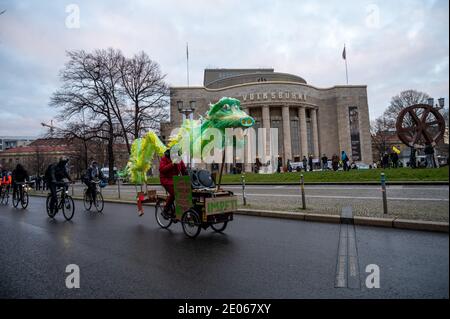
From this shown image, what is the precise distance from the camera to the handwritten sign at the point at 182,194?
669 cm

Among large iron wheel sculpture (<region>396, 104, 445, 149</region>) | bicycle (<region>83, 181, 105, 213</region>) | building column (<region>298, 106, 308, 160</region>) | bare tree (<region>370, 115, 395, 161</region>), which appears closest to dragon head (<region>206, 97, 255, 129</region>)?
bicycle (<region>83, 181, 105, 213</region>)

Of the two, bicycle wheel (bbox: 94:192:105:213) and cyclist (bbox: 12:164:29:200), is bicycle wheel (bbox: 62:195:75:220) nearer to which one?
bicycle wheel (bbox: 94:192:105:213)

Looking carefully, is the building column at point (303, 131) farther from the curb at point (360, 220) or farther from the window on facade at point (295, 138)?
the curb at point (360, 220)

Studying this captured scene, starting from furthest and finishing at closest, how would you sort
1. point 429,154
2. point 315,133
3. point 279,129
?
point 315,133 < point 279,129 < point 429,154

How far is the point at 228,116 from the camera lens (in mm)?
6402

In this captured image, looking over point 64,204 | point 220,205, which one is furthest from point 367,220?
point 64,204

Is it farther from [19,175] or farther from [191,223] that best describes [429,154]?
[19,175]

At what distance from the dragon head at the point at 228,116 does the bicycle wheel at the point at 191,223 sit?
6.79ft

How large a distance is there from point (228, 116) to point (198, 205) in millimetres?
2105

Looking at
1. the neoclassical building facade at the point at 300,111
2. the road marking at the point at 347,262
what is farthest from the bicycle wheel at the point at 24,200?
the neoclassical building facade at the point at 300,111

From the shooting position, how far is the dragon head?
6250 millimetres

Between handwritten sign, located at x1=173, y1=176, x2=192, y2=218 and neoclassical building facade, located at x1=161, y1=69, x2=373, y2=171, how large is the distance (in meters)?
48.5
